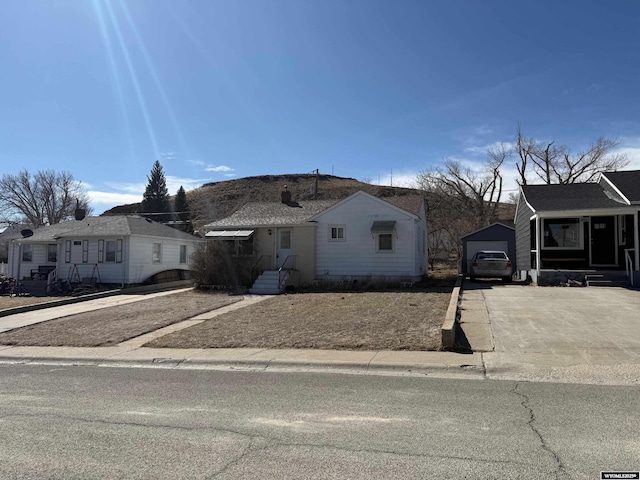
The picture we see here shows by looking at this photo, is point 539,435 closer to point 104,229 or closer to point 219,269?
point 219,269

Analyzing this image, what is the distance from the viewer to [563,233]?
22219 millimetres

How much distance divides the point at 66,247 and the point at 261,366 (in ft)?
77.0

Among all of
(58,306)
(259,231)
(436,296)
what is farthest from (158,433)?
(259,231)

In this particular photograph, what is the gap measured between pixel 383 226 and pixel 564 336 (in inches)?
536

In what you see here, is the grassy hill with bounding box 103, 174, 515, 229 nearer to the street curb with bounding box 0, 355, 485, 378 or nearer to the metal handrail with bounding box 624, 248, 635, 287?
the metal handrail with bounding box 624, 248, 635, 287

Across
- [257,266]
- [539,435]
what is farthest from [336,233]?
[539,435]

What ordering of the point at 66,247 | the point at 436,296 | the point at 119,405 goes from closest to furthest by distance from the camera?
the point at 119,405
the point at 436,296
the point at 66,247

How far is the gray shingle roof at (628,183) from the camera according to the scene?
63.9ft

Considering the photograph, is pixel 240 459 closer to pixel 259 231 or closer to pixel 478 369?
pixel 478 369

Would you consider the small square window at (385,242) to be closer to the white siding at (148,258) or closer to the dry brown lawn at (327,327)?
the dry brown lawn at (327,327)

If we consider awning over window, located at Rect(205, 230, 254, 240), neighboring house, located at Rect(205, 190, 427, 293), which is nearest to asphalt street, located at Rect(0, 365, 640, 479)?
neighboring house, located at Rect(205, 190, 427, 293)

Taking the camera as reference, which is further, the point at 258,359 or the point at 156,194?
the point at 156,194

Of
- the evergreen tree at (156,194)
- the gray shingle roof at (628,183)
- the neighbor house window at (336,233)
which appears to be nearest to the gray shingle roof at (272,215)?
the neighbor house window at (336,233)

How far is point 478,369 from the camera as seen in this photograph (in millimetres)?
7707
